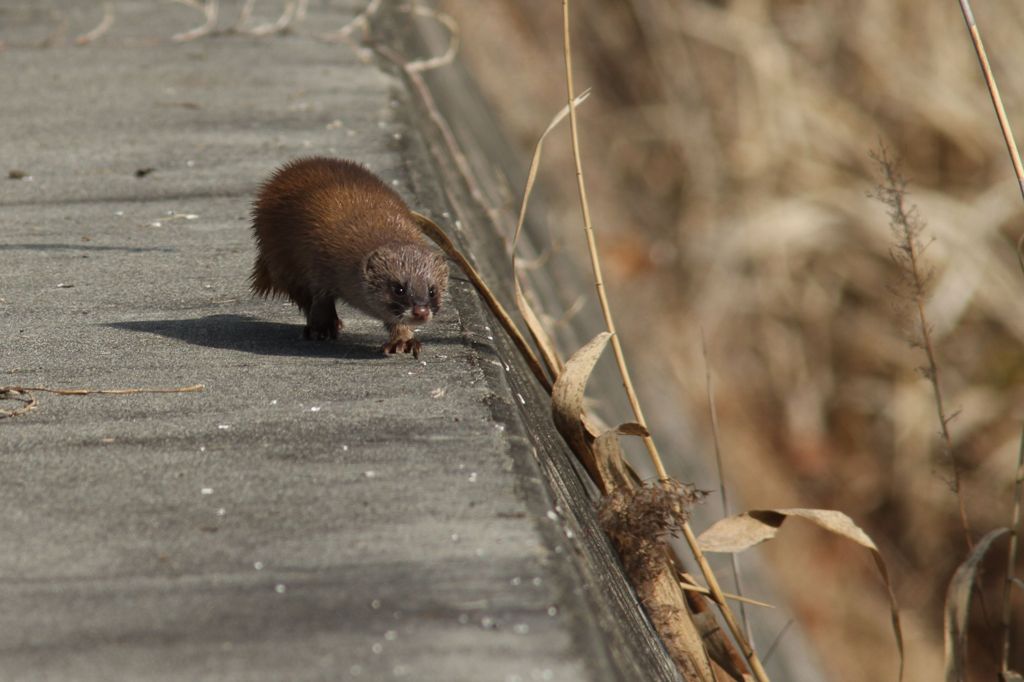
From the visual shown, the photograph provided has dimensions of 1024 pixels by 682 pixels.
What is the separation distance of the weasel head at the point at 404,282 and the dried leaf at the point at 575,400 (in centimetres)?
37

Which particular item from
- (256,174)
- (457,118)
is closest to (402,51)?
(457,118)

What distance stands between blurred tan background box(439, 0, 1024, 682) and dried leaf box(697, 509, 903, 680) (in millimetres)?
4205

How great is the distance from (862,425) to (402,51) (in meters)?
4.04

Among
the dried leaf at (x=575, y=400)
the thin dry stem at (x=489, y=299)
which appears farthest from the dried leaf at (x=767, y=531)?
the thin dry stem at (x=489, y=299)

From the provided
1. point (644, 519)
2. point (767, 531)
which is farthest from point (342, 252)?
point (767, 531)

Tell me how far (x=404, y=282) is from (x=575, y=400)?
479 mm

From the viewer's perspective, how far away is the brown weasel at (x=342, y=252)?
10.2ft

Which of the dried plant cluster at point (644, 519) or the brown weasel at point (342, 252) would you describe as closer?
the dried plant cluster at point (644, 519)

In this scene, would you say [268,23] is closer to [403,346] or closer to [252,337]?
[252,337]

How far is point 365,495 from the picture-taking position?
2.31m

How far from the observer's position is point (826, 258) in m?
9.11

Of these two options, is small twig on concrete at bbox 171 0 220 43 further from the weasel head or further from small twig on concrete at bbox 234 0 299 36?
the weasel head

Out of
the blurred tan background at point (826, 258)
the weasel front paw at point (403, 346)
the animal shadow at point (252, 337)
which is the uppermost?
the weasel front paw at point (403, 346)

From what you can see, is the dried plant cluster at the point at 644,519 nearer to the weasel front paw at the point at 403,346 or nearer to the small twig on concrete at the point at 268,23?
the weasel front paw at the point at 403,346
